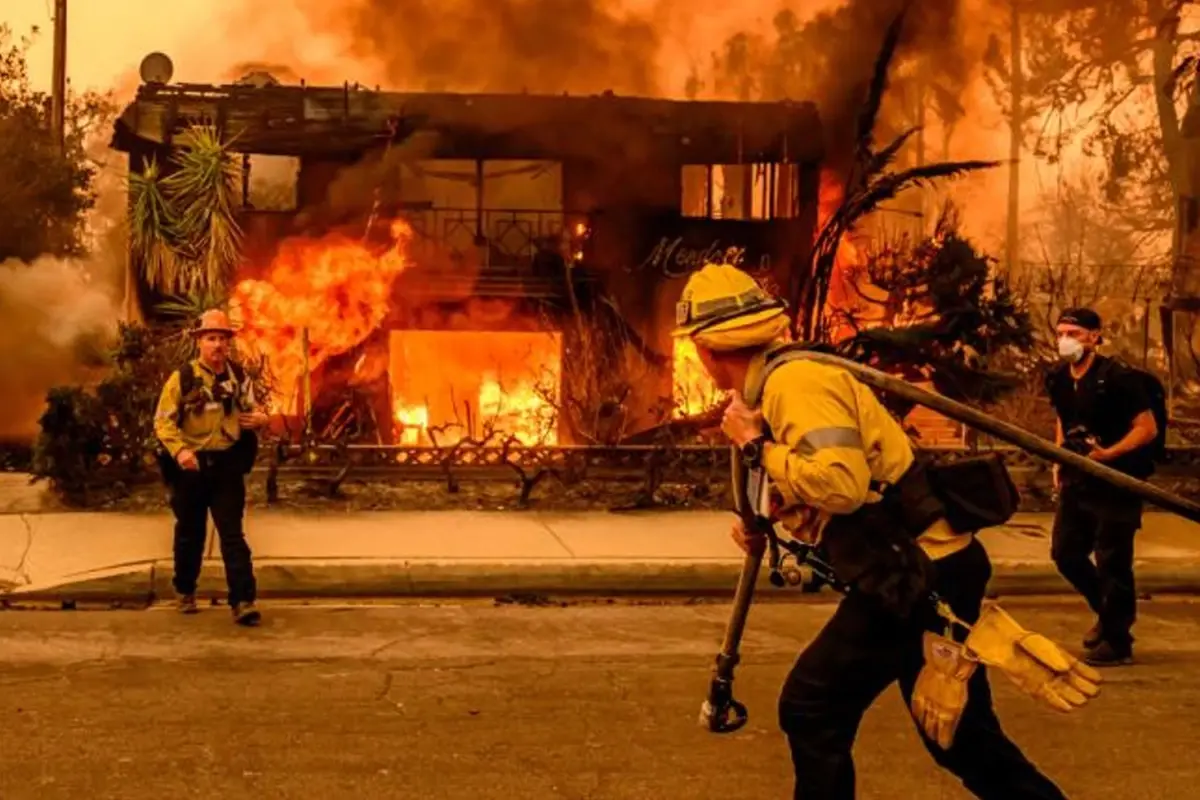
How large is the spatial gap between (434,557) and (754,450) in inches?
214

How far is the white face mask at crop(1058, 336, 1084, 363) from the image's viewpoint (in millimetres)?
6199

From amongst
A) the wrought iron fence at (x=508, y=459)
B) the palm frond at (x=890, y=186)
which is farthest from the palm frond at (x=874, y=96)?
the wrought iron fence at (x=508, y=459)

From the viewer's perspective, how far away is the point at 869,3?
59.3 feet

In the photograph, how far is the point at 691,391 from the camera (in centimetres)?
1228

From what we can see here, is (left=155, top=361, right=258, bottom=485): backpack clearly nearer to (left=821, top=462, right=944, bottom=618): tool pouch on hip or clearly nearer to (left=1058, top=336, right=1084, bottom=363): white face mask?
(left=1058, top=336, right=1084, bottom=363): white face mask

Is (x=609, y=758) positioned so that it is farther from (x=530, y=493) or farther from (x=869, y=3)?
(x=869, y=3)

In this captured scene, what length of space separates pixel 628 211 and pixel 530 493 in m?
7.30

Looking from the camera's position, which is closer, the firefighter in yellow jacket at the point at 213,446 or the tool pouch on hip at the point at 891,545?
the tool pouch on hip at the point at 891,545

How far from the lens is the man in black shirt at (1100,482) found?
6.20 meters

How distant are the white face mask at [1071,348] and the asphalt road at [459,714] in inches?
53.9

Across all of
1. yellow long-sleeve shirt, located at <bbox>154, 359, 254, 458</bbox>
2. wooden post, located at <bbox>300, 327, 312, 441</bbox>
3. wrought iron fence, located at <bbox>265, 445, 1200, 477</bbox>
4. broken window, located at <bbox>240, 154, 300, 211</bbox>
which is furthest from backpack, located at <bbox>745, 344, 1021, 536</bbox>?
broken window, located at <bbox>240, 154, 300, 211</bbox>

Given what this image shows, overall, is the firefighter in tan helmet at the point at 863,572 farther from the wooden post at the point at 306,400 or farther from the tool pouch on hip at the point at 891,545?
the wooden post at the point at 306,400

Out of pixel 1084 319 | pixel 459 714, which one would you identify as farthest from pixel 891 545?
pixel 1084 319

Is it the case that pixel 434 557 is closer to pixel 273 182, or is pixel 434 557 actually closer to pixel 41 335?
pixel 273 182
